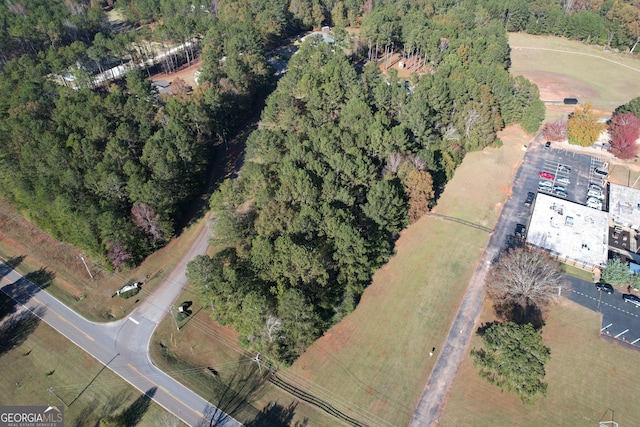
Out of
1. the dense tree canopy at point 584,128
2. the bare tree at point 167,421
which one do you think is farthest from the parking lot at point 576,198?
the bare tree at point 167,421

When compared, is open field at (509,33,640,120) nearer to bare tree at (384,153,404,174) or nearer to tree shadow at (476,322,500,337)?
bare tree at (384,153,404,174)

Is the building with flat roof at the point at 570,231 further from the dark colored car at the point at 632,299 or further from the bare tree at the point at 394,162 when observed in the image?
the bare tree at the point at 394,162

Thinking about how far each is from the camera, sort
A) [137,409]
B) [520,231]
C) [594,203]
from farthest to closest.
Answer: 1. [594,203]
2. [520,231]
3. [137,409]

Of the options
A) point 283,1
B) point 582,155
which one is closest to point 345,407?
point 582,155

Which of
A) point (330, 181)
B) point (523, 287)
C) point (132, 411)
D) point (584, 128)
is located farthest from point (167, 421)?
point (584, 128)

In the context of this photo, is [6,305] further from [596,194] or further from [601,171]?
[601,171]

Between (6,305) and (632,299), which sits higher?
(632,299)

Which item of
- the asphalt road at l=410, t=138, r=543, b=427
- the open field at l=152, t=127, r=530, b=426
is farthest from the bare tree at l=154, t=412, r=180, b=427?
the asphalt road at l=410, t=138, r=543, b=427
